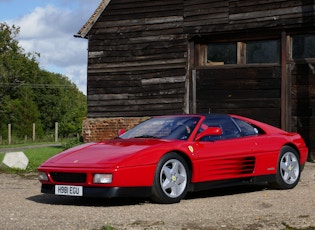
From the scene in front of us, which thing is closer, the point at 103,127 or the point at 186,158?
the point at 186,158

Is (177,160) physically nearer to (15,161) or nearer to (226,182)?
(226,182)

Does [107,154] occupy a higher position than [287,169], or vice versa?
[107,154]

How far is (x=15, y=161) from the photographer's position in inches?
583

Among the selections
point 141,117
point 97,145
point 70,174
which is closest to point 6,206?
point 70,174

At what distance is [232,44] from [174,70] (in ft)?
6.56

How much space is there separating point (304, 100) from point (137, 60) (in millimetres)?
5565

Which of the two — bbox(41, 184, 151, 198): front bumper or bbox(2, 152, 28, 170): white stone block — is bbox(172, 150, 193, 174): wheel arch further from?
bbox(2, 152, 28, 170): white stone block

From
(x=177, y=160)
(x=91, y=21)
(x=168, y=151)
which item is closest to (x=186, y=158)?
(x=177, y=160)

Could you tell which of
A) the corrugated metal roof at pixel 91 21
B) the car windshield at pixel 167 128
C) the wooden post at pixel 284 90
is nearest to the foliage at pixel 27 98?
the corrugated metal roof at pixel 91 21

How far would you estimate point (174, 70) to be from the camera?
1919 cm

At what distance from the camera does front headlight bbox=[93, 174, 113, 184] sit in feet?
26.0

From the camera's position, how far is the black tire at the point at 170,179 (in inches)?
320

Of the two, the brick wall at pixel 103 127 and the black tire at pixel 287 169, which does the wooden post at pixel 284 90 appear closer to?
the brick wall at pixel 103 127

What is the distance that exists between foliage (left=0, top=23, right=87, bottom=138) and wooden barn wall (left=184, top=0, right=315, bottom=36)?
160 feet
